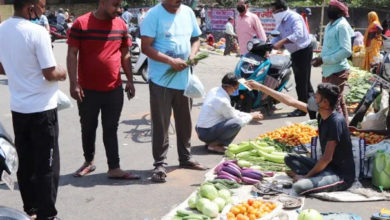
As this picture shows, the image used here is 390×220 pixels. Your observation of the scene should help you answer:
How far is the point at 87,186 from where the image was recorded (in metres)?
5.95

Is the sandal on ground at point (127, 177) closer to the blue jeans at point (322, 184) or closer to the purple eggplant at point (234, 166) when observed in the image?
the purple eggplant at point (234, 166)

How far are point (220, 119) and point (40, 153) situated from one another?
332cm

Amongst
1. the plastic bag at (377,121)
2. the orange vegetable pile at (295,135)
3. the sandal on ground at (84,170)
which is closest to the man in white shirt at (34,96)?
the sandal on ground at (84,170)

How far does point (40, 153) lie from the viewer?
455 cm

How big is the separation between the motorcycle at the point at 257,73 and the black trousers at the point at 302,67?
0.45 meters

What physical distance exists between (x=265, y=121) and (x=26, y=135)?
5.67 meters

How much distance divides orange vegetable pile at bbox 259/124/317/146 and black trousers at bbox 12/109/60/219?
12.3 ft

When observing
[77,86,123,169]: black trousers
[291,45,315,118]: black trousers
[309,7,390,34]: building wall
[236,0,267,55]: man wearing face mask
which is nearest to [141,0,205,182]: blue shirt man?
[77,86,123,169]: black trousers

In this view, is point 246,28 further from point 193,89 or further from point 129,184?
point 129,184

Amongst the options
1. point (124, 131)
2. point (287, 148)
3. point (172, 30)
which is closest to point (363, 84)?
point (287, 148)

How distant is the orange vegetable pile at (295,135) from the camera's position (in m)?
7.32

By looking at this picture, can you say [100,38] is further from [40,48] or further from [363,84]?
[363,84]

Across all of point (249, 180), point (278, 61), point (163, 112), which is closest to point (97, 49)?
point (163, 112)

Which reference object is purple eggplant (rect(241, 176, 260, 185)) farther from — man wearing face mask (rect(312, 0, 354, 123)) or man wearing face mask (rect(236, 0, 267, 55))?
man wearing face mask (rect(236, 0, 267, 55))
